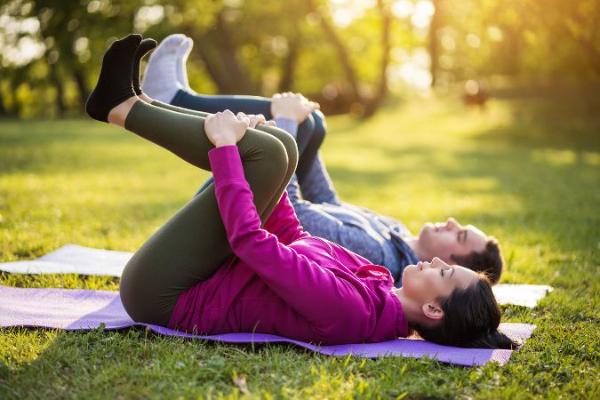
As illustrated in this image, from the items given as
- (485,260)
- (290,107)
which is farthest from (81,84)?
(485,260)

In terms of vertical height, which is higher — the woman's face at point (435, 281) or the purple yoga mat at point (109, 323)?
the woman's face at point (435, 281)

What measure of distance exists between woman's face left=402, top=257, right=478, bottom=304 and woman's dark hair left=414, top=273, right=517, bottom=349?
1.2 inches

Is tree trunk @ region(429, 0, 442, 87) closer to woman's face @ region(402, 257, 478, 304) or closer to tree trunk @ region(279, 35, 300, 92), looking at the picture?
tree trunk @ region(279, 35, 300, 92)

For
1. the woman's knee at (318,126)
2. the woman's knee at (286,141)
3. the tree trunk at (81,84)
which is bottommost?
the tree trunk at (81,84)

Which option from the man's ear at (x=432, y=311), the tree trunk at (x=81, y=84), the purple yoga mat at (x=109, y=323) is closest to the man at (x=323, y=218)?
the purple yoga mat at (x=109, y=323)

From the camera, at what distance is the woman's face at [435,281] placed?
9.69 feet

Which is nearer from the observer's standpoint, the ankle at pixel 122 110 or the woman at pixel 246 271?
the woman at pixel 246 271

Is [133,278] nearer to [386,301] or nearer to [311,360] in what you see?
[311,360]

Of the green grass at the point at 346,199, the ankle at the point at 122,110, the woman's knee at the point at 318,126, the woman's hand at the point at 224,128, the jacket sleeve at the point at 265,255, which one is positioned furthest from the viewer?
the woman's knee at the point at 318,126

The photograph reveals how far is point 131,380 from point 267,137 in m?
1.21

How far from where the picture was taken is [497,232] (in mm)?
6422

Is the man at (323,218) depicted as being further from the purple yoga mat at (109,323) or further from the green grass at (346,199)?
the purple yoga mat at (109,323)

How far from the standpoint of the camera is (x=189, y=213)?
9.40 ft

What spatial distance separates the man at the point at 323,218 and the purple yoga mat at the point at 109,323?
0.71 metres
